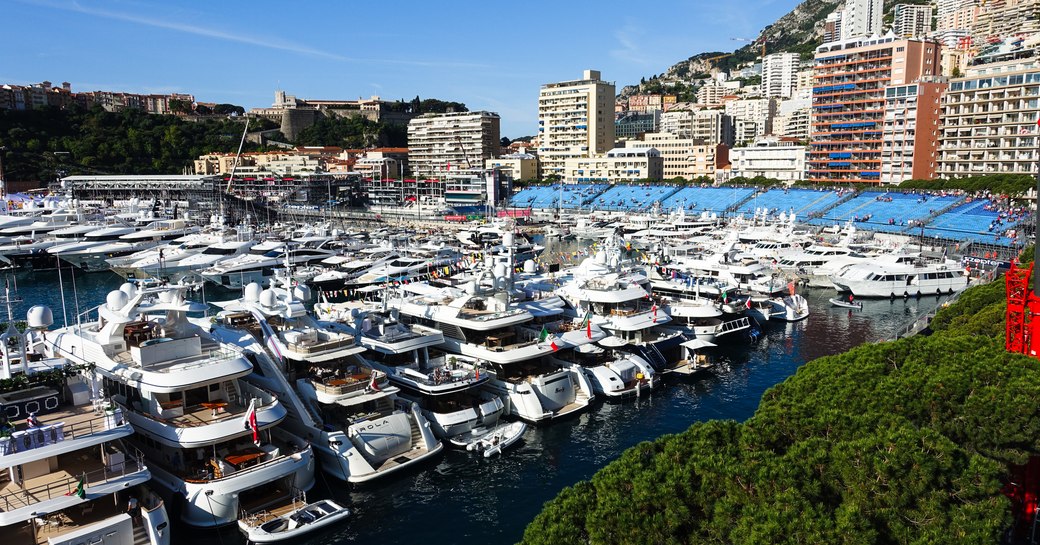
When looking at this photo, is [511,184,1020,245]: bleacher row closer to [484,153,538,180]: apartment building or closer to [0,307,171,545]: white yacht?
[484,153,538,180]: apartment building

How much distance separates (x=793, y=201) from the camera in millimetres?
89438

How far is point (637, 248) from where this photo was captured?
71.4 m

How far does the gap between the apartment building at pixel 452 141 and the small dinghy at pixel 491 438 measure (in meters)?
130

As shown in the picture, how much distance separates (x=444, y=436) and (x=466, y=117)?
140751 millimetres

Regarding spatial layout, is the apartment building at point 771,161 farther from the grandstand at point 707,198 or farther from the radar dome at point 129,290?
the radar dome at point 129,290

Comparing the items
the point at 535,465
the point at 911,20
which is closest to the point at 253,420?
the point at 535,465

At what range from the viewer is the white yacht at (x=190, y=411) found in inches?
767

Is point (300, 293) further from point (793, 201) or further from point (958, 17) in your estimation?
point (958, 17)

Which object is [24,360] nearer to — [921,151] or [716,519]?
[716,519]

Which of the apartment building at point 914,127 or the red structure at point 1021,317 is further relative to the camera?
the apartment building at point 914,127

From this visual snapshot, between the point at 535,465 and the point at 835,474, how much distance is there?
1263 centimetres

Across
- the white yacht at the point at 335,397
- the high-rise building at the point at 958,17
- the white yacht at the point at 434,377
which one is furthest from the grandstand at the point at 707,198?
the high-rise building at the point at 958,17

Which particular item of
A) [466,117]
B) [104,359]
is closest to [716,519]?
[104,359]

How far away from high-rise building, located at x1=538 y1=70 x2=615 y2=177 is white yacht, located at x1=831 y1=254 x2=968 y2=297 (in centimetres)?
9323
